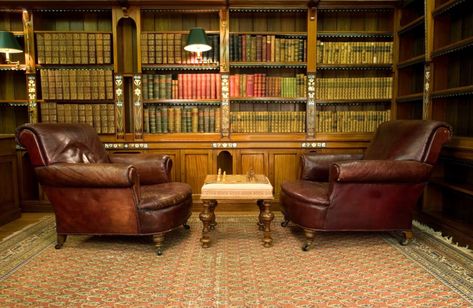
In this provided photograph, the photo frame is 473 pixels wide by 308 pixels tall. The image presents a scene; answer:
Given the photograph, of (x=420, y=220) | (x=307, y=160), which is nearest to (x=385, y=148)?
(x=307, y=160)

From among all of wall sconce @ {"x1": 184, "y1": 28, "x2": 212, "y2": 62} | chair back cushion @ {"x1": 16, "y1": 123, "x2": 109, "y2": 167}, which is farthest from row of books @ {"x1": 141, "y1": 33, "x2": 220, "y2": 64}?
chair back cushion @ {"x1": 16, "y1": 123, "x2": 109, "y2": 167}

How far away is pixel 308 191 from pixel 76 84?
2.84 meters

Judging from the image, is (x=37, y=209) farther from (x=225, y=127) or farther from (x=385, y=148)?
(x=385, y=148)

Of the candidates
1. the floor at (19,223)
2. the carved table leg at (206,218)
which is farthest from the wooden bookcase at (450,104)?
the floor at (19,223)

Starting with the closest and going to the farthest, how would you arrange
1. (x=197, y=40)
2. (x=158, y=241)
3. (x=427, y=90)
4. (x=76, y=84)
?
(x=158, y=241) < (x=427, y=90) < (x=197, y=40) < (x=76, y=84)

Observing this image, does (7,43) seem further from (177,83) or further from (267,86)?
(267,86)

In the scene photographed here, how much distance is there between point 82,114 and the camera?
3949 mm

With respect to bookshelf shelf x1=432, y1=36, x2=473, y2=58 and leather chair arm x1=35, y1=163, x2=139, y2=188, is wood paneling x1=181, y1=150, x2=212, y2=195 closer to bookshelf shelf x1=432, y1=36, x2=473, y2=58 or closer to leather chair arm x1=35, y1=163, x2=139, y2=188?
leather chair arm x1=35, y1=163, x2=139, y2=188

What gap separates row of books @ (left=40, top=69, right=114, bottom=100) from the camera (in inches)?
153

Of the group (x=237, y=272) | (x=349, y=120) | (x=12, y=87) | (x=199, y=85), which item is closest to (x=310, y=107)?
(x=349, y=120)

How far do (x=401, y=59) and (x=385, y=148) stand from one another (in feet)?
4.83

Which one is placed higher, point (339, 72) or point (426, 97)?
point (339, 72)

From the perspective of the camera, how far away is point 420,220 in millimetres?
3396

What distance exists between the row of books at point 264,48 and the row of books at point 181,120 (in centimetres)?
68
